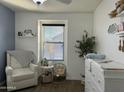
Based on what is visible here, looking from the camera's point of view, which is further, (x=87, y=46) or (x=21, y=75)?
(x=87, y=46)

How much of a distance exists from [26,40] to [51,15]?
116 cm

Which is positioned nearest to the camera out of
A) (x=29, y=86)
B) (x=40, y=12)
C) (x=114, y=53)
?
(x=114, y=53)

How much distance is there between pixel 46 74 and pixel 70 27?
170cm

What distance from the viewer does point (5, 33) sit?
16.9ft

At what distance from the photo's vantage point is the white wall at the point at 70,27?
584 centimetres

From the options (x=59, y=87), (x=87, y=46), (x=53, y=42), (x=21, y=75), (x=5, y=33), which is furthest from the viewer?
(x=53, y=42)

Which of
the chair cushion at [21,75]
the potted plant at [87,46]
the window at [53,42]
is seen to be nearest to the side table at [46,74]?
the chair cushion at [21,75]

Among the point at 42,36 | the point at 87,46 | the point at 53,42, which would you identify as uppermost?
the point at 42,36

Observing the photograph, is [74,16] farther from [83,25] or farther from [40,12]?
[40,12]

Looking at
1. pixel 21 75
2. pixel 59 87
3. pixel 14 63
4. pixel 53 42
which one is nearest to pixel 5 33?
pixel 14 63

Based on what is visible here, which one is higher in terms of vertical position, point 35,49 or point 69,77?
point 35,49

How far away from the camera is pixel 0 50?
15.7 feet

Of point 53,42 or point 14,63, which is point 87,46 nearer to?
point 53,42

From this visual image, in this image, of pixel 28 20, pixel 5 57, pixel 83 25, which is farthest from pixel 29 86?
pixel 83 25
